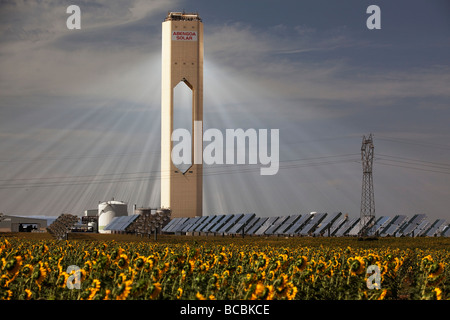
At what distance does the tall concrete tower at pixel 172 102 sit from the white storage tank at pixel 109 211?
14.5 metres

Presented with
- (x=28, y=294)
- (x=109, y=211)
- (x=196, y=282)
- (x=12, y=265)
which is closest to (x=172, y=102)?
(x=109, y=211)

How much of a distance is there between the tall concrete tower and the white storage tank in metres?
14.5

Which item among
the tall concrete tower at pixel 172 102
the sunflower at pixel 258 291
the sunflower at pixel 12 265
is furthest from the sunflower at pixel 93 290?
the tall concrete tower at pixel 172 102

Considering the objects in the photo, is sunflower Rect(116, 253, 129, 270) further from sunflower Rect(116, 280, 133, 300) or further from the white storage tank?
the white storage tank

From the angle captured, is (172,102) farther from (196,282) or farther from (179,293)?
(179,293)

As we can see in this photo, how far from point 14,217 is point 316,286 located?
539ft

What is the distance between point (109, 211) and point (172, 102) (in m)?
28.9

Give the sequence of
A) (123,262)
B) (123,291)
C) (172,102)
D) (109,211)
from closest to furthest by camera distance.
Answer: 1. (123,291)
2. (123,262)
3. (172,102)
4. (109,211)

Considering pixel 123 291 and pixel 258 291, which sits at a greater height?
pixel 123 291

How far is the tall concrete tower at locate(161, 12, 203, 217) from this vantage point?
4909 inches

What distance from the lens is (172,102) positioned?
127 metres

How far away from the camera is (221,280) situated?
14.3 metres

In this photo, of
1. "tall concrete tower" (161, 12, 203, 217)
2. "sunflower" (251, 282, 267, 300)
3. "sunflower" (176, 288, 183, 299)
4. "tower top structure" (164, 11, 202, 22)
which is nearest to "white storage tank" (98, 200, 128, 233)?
"tall concrete tower" (161, 12, 203, 217)

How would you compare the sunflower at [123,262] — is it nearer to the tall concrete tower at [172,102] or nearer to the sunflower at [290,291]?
the sunflower at [290,291]
